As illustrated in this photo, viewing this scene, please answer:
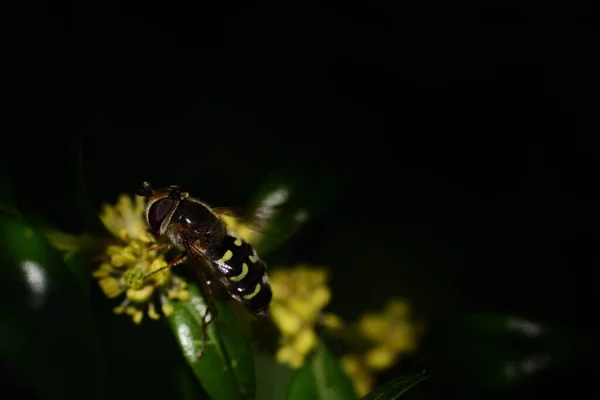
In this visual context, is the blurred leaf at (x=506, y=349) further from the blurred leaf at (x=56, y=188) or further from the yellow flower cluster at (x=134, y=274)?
the blurred leaf at (x=56, y=188)

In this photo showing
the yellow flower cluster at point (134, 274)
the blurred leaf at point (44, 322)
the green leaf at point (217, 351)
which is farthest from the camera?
the yellow flower cluster at point (134, 274)

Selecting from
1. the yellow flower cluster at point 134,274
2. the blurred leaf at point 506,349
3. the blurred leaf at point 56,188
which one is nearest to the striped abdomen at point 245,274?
the yellow flower cluster at point 134,274

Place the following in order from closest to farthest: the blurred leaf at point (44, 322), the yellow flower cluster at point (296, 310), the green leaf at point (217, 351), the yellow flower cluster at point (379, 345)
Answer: the blurred leaf at point (44, 322) < the green leaf at point (217, 351) < the yellow flower cluster at point (296, 310) < the yellow flower cluster at point (379, 345)

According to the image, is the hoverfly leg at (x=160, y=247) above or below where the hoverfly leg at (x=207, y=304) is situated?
above

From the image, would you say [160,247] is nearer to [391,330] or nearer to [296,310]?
[296,310]

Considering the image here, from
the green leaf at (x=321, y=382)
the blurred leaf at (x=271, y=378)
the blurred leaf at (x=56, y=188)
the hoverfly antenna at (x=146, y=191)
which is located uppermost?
the blurred leaf at (x=56, y=188)

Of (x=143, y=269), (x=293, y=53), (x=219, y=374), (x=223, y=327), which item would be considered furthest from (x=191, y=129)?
(x=219, y=374)

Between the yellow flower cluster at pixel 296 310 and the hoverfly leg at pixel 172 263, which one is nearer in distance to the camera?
the hoverfly leg at pixel 172 263
